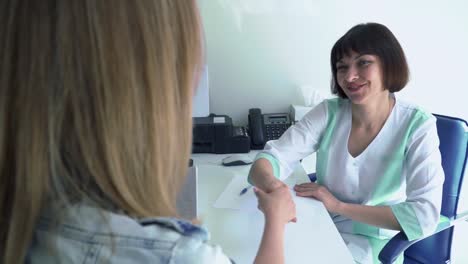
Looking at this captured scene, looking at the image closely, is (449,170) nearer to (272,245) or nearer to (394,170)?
(394,170)

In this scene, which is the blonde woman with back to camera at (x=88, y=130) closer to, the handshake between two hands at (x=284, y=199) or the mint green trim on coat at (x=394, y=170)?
the handshake between two hands at (x=284, y=199)

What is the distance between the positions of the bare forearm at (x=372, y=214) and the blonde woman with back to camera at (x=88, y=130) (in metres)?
0.85

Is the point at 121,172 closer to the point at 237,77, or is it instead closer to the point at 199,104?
the point at 199,104

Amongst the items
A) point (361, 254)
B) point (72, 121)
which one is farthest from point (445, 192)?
point (72, 121)

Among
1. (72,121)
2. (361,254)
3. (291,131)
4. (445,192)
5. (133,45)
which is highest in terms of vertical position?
(133,45)

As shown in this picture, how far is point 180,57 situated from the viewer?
573 millimetres

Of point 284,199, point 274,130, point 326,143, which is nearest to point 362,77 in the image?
point 326,143

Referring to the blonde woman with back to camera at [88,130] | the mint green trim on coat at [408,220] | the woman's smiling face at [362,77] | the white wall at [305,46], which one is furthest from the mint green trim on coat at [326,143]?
the blonde woman with back to camera at [88,130]

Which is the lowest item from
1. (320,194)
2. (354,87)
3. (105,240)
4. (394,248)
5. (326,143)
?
(394,248)

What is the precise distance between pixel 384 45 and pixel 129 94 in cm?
111

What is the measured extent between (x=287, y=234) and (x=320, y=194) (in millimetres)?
282

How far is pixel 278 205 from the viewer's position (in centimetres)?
105

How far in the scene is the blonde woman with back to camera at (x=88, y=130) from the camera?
48cm

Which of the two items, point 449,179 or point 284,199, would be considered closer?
point 284,199
